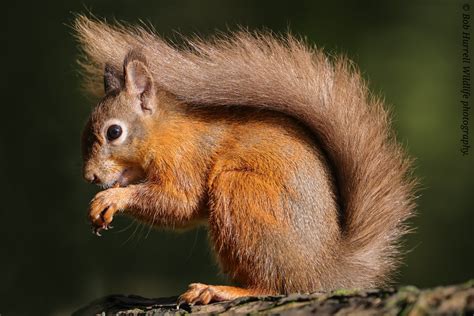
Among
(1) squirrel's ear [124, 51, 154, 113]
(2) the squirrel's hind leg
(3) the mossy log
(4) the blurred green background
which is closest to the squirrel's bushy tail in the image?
(1) squirrel's ear [124, 51, 154, 113]

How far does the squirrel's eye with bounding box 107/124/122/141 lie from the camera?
2.45m

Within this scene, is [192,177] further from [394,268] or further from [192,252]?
[192,252]

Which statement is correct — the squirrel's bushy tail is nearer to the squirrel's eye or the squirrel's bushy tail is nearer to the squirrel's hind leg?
the squirrel's eye

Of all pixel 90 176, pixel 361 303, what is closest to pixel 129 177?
pixel 90 176

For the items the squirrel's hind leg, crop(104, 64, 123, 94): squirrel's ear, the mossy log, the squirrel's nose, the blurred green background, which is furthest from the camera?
the blurred green background

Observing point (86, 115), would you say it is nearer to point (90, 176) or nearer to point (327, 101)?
point (90, 176)

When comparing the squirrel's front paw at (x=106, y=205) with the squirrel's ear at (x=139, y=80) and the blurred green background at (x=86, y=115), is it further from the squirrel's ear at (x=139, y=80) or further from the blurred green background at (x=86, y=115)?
the blurred green background at (x=86, y=115)

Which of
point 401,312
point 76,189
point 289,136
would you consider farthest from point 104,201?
point 76,189

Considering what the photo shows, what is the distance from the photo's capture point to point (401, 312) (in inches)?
61.5

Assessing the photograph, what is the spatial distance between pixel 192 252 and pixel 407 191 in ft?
6.08

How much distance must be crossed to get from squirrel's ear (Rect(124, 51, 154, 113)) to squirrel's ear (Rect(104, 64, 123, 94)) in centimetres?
6

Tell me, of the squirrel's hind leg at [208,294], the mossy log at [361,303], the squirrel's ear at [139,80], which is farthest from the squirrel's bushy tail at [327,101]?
the mossy log at [361,303]

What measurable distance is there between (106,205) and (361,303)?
97 centimetres

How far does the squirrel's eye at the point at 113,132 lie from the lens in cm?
245
